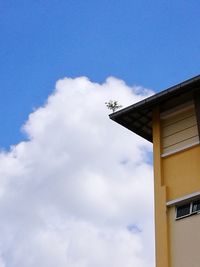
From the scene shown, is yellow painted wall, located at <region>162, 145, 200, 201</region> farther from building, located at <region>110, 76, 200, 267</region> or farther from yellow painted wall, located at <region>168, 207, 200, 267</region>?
yellow painted wall, located at <region>168, 207, 200, 267</region>

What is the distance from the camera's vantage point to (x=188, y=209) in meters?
16.4

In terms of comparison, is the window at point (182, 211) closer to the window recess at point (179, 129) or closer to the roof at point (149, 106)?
the window recess at point (179, 129)

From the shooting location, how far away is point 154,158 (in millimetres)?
18156

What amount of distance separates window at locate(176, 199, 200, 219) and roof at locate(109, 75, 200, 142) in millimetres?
3221

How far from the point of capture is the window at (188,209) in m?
16.3

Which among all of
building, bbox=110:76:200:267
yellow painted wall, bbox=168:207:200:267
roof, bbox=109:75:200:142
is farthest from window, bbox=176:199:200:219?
roof, bbox=109:75:200:142

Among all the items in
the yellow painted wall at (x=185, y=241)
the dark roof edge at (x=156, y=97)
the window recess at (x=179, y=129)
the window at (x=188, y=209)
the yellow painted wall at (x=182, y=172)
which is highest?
the dark roof edge at (x=156, y=97)

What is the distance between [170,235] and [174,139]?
2953mm

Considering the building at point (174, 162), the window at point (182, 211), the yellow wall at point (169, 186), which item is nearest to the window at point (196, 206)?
the building at point (174, 162)

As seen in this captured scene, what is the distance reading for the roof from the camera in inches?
703

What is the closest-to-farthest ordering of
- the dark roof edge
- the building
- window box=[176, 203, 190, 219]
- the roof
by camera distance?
the building, window box=[176, 203, 190, 219], the dark roof edge, the roof

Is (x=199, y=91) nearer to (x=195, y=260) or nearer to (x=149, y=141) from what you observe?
(x=149, y=141)

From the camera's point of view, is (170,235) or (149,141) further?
(149,141)

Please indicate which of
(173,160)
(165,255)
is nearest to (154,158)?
(173,160)
